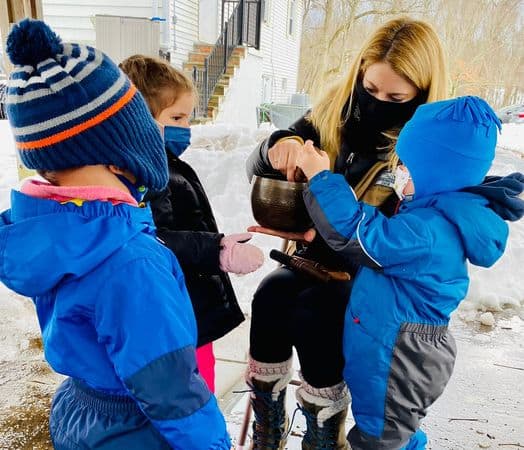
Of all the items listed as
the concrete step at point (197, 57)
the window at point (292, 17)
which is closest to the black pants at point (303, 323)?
the concrete step at point (197, 57)

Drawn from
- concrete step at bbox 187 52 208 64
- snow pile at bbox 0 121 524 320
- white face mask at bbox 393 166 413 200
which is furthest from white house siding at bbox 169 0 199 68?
white face mask at bbox 393 166 413 200

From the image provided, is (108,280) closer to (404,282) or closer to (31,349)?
(404,282)

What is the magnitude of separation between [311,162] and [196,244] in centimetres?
47

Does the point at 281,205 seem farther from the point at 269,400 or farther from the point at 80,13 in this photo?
the point at 80,13

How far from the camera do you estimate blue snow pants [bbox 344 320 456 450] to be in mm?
1554

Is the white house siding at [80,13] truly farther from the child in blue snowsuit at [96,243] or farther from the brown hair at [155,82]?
the child in blue snowsuit at [96,243]

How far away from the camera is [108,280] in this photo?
994mm

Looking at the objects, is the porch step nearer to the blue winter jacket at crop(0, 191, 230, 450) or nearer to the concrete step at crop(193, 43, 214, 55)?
the concrete step at crop(193, 43, 214, 55)

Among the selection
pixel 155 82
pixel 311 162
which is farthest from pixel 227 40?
pixel 311 162

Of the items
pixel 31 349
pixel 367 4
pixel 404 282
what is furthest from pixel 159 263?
pixel 367 4

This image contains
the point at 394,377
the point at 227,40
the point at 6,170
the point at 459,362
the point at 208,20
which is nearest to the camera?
the point at 394,377

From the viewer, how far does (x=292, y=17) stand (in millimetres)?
20641

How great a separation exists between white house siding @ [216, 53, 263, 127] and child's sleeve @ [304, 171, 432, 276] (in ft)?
34.0

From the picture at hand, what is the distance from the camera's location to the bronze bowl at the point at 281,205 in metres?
1.66
